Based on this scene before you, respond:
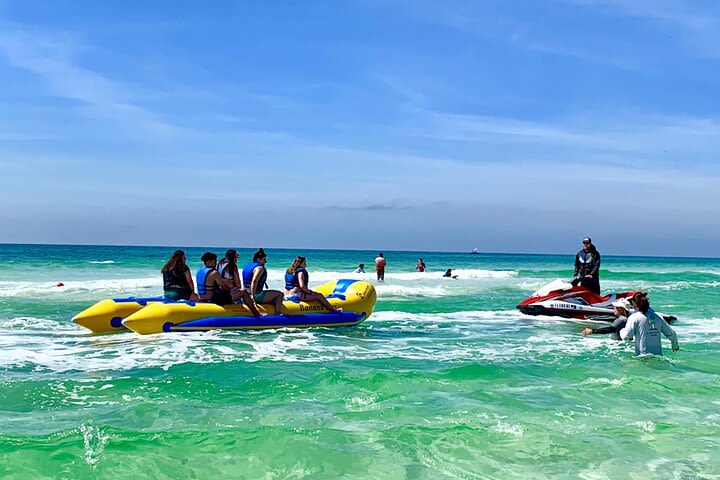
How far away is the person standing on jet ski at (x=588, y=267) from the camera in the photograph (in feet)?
43.5

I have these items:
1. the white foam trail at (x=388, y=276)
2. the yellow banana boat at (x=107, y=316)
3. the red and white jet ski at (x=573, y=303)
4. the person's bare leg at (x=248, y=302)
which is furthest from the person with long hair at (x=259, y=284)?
the white foam trail at (x=388, y=276)

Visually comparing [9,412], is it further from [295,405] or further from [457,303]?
[457,303]

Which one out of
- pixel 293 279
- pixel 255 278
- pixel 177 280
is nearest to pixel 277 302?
pixel 255 278

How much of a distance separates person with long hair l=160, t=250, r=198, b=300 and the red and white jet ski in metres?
7.11

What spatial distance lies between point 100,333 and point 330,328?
3850 mm

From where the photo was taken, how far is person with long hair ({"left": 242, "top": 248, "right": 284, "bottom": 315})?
36.0 ft

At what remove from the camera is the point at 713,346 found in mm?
10164

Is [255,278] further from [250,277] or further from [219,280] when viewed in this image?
[219,280]

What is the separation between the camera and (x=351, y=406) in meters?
6.07

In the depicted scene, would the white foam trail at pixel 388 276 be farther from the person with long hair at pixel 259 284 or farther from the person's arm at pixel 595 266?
the person with long hair at pixel 259 284

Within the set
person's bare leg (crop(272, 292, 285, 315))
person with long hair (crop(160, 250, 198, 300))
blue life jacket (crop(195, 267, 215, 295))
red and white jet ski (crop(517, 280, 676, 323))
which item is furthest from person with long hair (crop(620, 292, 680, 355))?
person with long hair (crop(160, 250, 198, 300))

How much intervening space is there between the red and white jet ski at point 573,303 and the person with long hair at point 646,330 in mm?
4583

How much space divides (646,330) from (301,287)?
582cm

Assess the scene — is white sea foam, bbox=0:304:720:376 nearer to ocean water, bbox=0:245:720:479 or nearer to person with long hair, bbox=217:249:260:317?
ocean water, bbox=0:245:720:479
